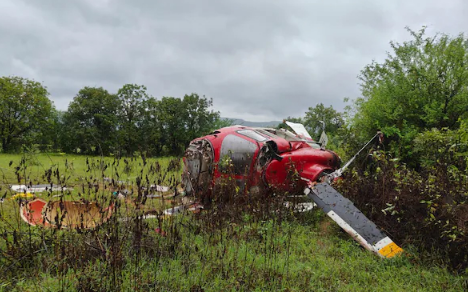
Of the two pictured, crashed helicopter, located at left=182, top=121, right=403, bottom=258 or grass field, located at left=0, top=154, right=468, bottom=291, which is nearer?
grass field, located at left=0, top=154, right=468, bottom=291

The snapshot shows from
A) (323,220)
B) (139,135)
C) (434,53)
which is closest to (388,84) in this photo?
(434,53)

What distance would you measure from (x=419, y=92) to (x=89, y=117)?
32.0 metres

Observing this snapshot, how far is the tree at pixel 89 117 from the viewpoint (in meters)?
30.9

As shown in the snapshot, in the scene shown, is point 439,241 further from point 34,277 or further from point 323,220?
point 34,277

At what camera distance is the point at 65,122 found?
108 feet

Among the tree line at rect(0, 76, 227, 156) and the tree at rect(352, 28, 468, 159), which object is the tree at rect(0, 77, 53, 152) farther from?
the tree at rect(352, 28, 468, 159)

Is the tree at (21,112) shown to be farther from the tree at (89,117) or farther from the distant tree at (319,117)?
the distant tree at (319,117)

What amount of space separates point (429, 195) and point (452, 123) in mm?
3080

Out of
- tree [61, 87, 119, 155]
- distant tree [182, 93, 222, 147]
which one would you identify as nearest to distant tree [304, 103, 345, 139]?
distant tree [182, 93, 222, 147]

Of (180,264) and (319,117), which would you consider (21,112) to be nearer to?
(180,264)

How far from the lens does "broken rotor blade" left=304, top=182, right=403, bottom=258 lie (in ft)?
15.4

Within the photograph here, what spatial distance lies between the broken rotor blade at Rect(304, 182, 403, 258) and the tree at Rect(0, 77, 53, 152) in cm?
3127

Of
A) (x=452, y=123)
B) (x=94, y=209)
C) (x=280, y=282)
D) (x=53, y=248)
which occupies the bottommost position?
(x=280, y=282)

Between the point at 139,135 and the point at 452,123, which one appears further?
the point at 139,135
